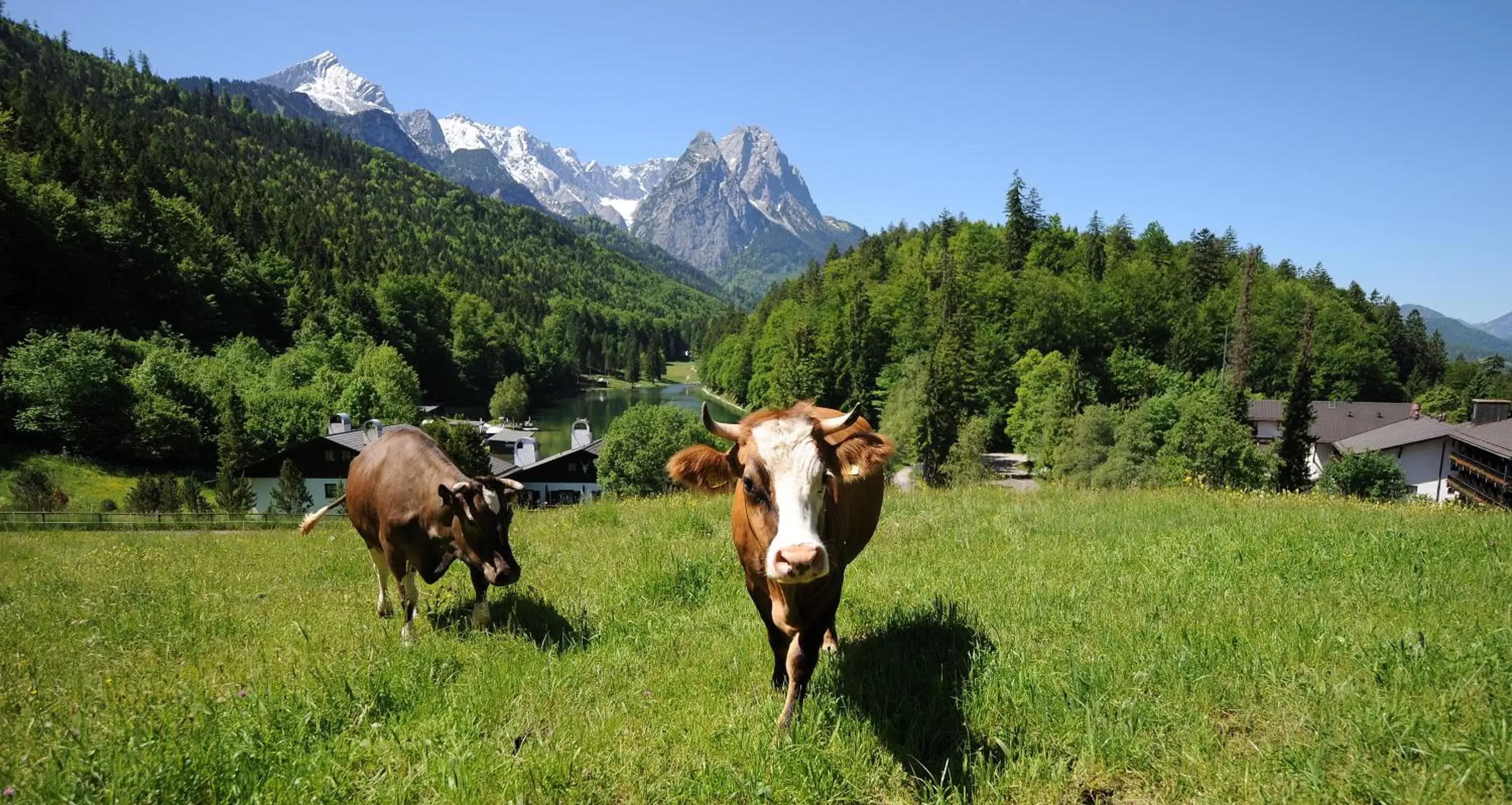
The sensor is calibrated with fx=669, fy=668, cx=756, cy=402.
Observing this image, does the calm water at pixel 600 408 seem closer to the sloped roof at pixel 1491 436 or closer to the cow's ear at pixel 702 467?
the sloped roof at pixel 1491 436

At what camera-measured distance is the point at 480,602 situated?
670cm

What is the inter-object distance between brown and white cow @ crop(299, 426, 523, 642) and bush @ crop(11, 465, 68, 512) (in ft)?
131

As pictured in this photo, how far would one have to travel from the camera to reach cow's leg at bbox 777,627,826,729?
427 cm

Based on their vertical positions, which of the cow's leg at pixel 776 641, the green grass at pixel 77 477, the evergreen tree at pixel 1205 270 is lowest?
the green grass at pixel 77 477

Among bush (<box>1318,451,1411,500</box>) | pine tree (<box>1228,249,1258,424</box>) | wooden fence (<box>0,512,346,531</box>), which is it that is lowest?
wooden fence (<box>0,512,346,531</box>)

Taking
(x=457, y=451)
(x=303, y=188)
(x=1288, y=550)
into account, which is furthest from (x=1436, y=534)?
(x=303, y=188)

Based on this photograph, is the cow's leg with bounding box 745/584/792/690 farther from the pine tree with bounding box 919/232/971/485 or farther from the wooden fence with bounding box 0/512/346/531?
the pine tree with bounding box 919/232/971/485

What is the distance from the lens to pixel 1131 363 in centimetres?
8294

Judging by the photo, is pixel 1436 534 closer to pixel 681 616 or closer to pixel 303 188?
pixel 681 616

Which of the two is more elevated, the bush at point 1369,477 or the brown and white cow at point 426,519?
the brown and white cow at point 426,519

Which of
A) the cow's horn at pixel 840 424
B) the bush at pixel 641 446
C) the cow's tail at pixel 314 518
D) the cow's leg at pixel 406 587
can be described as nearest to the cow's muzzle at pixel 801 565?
the cow's horn at pixel 840 424

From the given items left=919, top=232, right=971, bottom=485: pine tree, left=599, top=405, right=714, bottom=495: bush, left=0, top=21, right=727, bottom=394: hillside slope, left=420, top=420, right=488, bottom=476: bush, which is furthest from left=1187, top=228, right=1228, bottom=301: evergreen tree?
left=0, top=21, right=727, bottom=394: hillside slope

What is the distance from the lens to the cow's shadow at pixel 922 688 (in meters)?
3.89

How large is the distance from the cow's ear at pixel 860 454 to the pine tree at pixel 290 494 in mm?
44289
